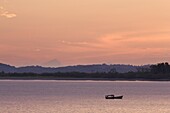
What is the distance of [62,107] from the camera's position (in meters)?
106

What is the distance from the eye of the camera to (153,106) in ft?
365

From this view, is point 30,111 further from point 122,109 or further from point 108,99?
point 108,99

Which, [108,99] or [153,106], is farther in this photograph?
[108,99]

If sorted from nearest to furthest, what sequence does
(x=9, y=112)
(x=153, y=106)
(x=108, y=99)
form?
(x=9, y=112) < (x=153, y=106) < (x=108, y=99)

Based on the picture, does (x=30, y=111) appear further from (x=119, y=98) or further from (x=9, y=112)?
(x=119, y=98)

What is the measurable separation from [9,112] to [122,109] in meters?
20.1

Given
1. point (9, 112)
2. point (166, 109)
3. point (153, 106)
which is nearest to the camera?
point (9, 112)

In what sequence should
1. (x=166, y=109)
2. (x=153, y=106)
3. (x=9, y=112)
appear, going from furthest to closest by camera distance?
1. (x=153, y=106)
2. (x=166, y=109)
3. (x=9, y=112)

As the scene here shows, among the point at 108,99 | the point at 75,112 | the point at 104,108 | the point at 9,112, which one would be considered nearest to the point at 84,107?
the point at 104,108

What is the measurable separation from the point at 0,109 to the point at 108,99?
133 ft

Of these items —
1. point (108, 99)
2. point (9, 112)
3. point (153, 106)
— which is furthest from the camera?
point (108, 99)

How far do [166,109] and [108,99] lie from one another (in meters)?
32.9

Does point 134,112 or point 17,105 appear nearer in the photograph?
point 134,112

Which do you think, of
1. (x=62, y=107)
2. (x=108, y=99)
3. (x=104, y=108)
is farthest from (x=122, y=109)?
(x=108, y=99)
